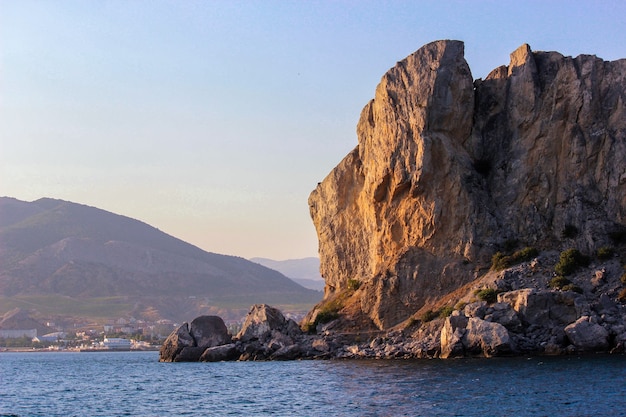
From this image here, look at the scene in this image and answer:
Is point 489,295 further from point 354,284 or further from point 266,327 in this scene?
point 266,327

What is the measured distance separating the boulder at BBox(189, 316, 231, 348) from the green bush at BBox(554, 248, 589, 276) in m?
31.6

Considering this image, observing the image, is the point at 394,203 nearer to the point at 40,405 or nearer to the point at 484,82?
the point at 484,82

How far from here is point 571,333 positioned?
68375mm

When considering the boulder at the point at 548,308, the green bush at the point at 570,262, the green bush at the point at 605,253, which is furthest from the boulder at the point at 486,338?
the green bush at the point at 605,253

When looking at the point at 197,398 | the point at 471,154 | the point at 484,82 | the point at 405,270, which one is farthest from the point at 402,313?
the point at 197,398

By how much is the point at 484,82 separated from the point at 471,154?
7410 millimetres

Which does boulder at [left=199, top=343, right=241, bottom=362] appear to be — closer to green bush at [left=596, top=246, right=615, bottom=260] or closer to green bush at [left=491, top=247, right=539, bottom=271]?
green bush at [left=491, top=247, right=539, bottom=271]

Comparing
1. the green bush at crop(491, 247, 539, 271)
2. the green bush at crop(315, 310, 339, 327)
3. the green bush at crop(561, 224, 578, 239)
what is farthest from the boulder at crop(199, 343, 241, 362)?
the green bush at crop(561, 224, 578, 239)

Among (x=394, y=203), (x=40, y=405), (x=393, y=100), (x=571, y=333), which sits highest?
(x=393, y=100)

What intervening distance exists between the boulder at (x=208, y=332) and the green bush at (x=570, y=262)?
31.6m

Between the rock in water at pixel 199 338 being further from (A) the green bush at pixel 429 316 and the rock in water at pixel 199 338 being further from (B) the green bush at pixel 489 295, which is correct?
(B) the green bush at pixel 489 295

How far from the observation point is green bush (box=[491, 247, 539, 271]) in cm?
8031

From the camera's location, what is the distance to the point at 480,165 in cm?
8925

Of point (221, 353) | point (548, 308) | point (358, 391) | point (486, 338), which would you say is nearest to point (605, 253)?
point (548, 308)
